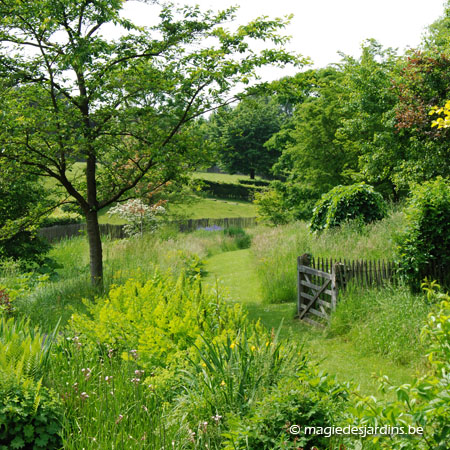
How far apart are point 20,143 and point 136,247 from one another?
20.6ft

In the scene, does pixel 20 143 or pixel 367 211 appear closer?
pixel 20 143

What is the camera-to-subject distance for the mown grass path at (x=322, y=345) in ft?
20.3

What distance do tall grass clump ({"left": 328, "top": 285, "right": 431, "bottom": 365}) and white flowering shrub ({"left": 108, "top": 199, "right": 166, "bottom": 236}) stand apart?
1283cm

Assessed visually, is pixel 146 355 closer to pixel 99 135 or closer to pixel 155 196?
pixel 99 135

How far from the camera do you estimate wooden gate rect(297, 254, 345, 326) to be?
340 inches

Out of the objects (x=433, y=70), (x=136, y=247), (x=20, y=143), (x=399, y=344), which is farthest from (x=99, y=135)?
(x=433, y=70)

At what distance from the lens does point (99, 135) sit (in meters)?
10.4

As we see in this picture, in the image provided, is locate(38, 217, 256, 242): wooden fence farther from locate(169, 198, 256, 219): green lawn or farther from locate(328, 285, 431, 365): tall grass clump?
locate(328, 285, 431, 365): tall grass clump

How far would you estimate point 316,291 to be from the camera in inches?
367

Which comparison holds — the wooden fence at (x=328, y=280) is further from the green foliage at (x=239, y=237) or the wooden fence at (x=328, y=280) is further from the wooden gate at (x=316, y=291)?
the green foliage at (x=239, y=237)

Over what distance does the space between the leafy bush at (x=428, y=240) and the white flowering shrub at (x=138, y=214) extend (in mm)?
13338

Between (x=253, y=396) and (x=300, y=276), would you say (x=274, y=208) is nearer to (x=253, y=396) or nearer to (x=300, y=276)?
(x=300, y=276)

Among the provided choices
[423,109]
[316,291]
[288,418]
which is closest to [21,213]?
[316,291]

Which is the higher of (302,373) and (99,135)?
(99,135)
